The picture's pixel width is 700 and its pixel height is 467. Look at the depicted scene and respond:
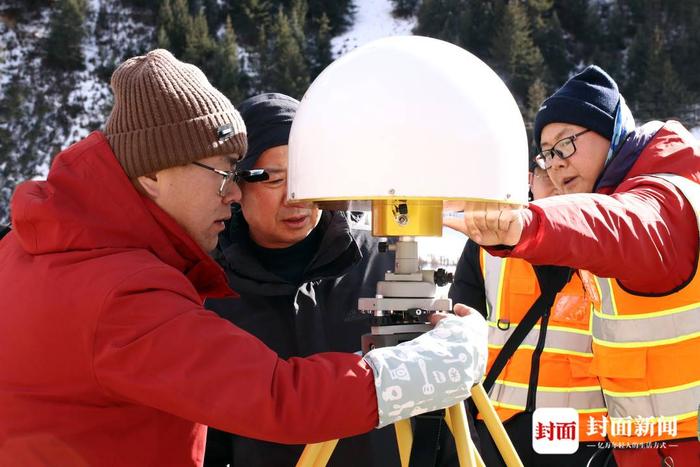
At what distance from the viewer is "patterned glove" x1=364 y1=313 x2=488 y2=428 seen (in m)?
1.64

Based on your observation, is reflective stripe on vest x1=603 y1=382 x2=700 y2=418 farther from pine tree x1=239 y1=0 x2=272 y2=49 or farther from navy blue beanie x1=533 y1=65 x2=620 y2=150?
pine tree x1=239 y1=0 x2=272 y2=49

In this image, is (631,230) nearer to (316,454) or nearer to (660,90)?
(316,454)

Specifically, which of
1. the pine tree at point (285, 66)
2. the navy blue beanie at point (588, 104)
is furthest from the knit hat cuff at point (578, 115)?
the pine tree at point (285, 66)

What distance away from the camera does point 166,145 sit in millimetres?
1916

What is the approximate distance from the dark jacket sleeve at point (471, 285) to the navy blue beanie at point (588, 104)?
770 mm

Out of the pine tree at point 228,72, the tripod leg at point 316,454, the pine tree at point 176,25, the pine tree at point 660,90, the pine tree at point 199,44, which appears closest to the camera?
the tripod leg at point 316,454

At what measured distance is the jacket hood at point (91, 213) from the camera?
5.73 ft

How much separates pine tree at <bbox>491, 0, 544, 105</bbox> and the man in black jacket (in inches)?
1662

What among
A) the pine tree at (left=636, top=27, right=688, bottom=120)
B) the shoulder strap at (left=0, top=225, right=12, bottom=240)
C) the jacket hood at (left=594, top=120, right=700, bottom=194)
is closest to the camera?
the shoulder strap at (left=0, top=225, right=12, bottom=240)

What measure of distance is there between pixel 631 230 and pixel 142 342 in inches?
45.2

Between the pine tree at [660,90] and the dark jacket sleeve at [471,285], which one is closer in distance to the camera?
the dark jacket sleeve at [471,285]

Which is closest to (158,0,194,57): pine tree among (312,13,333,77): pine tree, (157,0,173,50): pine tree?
(157,0,173,50): pine tree

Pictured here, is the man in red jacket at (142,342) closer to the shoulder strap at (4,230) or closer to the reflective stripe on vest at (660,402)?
the shoulder strap at (4,230)

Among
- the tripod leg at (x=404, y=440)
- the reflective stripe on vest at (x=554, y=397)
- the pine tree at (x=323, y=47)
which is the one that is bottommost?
the reflective stripe on vest at (x=554, y=397)
